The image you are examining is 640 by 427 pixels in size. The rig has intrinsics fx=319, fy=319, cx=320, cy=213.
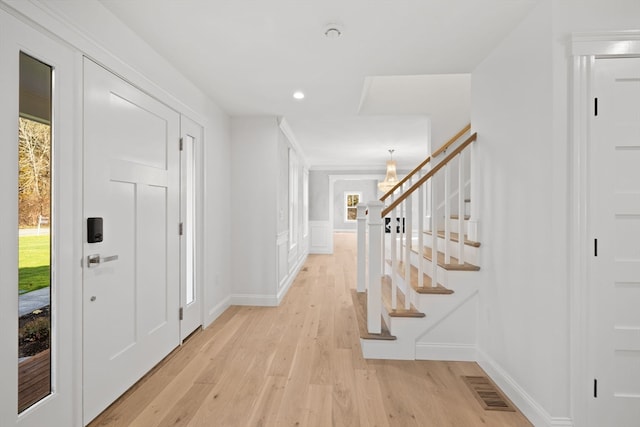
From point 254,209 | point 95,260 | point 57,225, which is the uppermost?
point 254,209

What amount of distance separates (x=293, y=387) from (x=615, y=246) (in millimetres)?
2083

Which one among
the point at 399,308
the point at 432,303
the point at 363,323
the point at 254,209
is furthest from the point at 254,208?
the point at 432,303

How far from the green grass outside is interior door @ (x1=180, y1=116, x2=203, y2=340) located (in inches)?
53.2

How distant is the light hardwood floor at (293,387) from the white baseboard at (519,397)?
7cm

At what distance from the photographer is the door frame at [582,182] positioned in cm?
166

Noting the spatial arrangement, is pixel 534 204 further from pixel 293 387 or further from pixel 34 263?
pixel 34 263

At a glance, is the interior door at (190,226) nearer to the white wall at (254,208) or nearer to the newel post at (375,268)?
the white wall at (254,208)

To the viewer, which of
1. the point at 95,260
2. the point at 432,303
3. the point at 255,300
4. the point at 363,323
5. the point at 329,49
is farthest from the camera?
the point at 255,300

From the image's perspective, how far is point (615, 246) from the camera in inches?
65.6

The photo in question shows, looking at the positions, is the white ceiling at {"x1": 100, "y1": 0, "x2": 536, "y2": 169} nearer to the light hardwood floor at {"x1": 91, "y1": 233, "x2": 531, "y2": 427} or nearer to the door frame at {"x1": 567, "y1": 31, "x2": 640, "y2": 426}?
the door frame at {"x1": 567, "y1": 31, "x2": 640, "y2": 426}

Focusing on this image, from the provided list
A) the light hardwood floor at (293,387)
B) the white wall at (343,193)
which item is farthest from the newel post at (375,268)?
the white wall at (343,193)

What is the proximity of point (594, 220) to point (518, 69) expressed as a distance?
1.04m

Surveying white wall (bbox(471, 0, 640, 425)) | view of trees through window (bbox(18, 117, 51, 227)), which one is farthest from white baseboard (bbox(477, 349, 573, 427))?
view of trees through window (bbox(18, 117, 51, 227))

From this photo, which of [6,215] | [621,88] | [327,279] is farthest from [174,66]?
[327,279]
